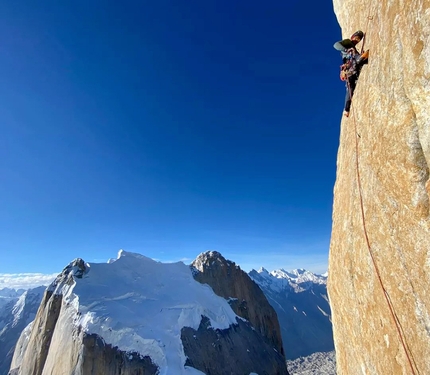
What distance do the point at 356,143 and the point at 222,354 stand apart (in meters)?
43.4

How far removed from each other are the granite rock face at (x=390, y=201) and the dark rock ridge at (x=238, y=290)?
5545 cm

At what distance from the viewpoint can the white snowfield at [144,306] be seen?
35031mm

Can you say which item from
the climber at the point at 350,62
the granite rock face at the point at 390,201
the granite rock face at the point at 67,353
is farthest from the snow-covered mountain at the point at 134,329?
the climber at the point at 350,62

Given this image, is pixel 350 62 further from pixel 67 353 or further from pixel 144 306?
pixel 144 306

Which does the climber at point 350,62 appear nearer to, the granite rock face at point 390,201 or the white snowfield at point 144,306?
the granite rock face at point 390,201

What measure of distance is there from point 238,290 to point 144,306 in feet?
98.7

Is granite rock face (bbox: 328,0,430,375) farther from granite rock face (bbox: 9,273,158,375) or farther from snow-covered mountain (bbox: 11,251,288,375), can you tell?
snow-covered mountain (bbox: 11,251,288,375)

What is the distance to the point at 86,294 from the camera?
39781 mm

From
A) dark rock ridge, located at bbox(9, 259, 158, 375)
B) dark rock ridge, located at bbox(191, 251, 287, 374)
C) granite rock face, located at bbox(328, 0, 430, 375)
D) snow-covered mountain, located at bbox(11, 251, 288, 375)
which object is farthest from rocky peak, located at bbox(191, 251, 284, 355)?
granite rock face, located at bbox(328, 0, 430, 375)

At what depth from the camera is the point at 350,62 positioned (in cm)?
902

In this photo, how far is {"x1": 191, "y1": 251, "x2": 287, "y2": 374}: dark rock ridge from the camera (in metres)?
61.4

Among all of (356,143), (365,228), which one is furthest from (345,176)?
(365,228)

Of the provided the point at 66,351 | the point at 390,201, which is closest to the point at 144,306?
the point at 66,351

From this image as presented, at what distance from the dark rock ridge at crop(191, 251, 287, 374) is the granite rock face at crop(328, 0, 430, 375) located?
55449 mm
